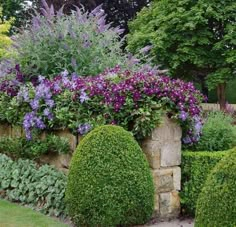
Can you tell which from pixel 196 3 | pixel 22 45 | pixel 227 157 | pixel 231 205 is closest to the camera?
pixel 231 205

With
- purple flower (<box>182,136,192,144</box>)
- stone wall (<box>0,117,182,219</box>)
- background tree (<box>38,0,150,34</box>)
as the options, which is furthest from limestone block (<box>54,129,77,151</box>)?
background tree (<box>38,0,150,34</box>)

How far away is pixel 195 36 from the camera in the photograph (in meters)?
12.9

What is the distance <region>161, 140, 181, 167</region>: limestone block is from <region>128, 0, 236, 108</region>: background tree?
789 centimetres

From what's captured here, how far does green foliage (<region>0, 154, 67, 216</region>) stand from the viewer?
4.70 meters

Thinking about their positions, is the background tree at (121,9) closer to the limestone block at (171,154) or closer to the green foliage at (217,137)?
the green foliage at (217,137)

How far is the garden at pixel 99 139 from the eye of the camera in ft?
13.1

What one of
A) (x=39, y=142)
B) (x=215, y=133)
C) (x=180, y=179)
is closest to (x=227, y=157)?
(x=180, y=179)

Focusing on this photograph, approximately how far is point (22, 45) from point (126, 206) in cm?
279

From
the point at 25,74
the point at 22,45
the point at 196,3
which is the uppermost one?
the point at 196,3

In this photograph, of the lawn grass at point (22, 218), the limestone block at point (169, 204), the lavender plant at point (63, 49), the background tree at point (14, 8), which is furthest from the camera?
the background tree at point (14, 8)

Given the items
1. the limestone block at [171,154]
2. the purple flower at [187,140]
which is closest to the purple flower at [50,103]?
the limestone block at [171,154]

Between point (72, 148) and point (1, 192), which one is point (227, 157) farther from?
point (1, 192)

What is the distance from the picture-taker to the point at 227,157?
2.94m

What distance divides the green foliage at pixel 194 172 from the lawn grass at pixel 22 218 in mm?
1332
